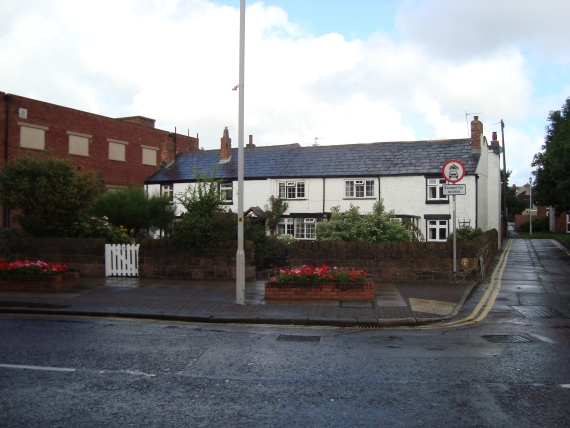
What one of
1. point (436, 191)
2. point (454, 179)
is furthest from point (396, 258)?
point (436, 191)

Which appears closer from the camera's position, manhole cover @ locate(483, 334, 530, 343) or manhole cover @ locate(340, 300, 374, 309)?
manhole cover @ locate(483, 334, 530, 343)

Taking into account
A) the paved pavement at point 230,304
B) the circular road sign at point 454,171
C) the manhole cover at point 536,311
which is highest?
the circular road sign at point 454,171

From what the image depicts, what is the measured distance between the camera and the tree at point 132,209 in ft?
72.8

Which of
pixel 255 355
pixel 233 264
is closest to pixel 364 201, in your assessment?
pixel 233 264

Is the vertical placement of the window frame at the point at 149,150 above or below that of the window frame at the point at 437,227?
above

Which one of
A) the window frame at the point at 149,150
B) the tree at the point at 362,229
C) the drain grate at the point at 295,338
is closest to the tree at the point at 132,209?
the tree at the point at 362,229

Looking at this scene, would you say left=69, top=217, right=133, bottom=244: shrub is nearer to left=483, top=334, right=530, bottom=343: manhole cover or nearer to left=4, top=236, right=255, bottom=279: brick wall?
left=4, top=236, right=255, bottom=279: brick wall

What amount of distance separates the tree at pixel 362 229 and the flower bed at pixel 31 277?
8.98 m

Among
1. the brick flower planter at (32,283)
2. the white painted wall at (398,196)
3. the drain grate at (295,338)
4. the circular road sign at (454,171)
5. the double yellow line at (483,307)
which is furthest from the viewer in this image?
the white painted wall at (398,196)

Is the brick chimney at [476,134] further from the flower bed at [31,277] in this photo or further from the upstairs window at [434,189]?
the flower bed at [31,277]

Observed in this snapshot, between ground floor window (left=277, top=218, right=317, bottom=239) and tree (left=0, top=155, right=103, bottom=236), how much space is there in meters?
18.8

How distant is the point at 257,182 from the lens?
3653 centimetres

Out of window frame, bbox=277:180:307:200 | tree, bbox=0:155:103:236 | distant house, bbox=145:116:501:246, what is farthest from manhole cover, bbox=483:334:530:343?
window frame, bbox=277:180:307:200

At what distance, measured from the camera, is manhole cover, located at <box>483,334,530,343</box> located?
8.68 m
